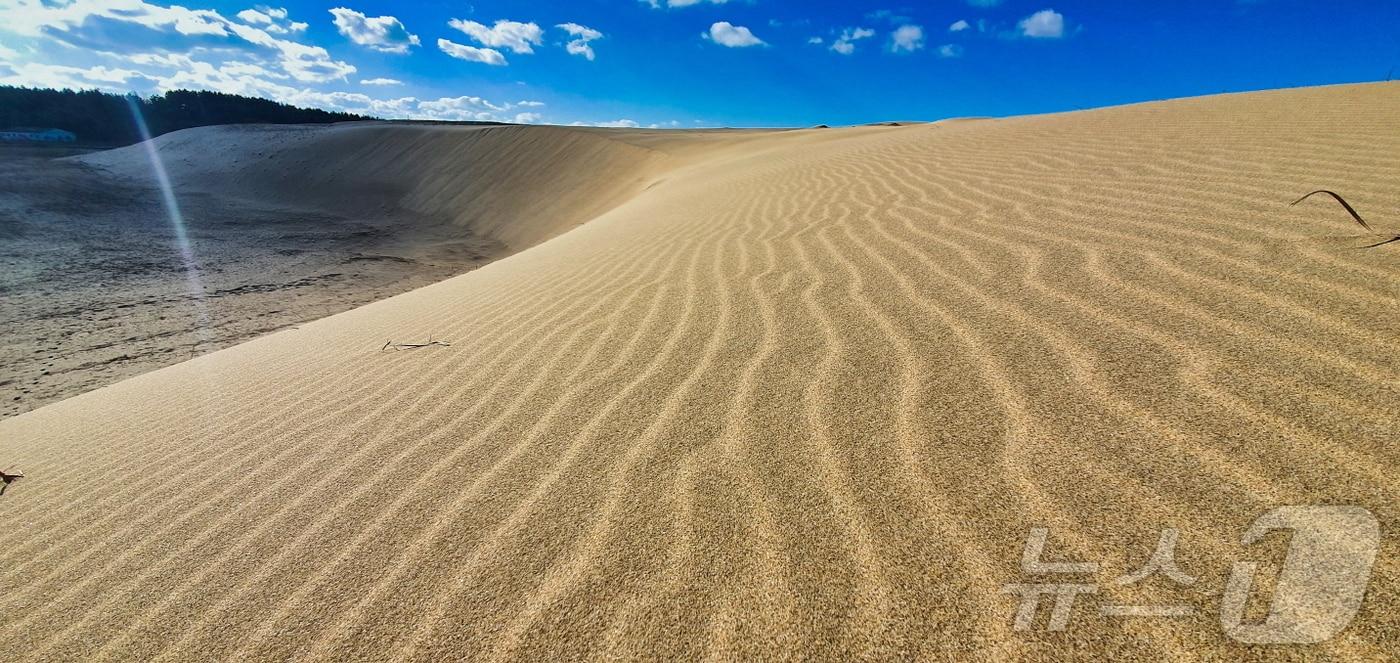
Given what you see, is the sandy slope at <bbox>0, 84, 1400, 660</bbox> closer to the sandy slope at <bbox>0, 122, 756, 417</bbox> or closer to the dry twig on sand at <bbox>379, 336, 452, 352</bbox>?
the dry twig on sand at <bbox>379, 336, 452, 352</bbox>

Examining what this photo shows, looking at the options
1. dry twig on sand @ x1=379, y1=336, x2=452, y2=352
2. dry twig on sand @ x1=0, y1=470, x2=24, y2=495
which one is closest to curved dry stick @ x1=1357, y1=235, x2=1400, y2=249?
dry twig on sand @ x1=379, y1=336, x2=452, y2=352

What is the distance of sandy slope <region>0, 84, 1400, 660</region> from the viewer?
3.35ft

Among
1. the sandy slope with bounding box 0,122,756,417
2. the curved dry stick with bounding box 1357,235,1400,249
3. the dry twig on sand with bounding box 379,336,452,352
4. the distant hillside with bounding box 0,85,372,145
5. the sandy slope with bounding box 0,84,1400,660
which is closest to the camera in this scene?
the sandy slope with bounding box 0,84,1400,660

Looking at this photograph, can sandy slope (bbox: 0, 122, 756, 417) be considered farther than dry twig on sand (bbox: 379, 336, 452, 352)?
Yes

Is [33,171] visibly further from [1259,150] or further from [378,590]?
[1259,150]

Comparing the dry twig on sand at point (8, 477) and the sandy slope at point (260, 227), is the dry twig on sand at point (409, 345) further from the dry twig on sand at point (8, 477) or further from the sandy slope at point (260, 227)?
the sandy slope at point (260, 227)

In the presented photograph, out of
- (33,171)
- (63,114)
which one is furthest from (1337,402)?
(63,114)

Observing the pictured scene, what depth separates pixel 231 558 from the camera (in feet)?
4.56

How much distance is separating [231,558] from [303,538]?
0.52ft

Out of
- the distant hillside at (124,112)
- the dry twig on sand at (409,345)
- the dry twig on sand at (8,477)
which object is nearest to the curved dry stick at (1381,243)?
the dry twig on sand at (409,345)

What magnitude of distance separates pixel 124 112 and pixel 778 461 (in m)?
60.9

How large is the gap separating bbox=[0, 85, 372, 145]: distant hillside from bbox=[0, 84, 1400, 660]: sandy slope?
48.1 metres

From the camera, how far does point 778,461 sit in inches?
56.2

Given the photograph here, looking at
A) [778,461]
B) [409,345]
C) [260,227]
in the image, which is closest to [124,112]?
[260,227]
